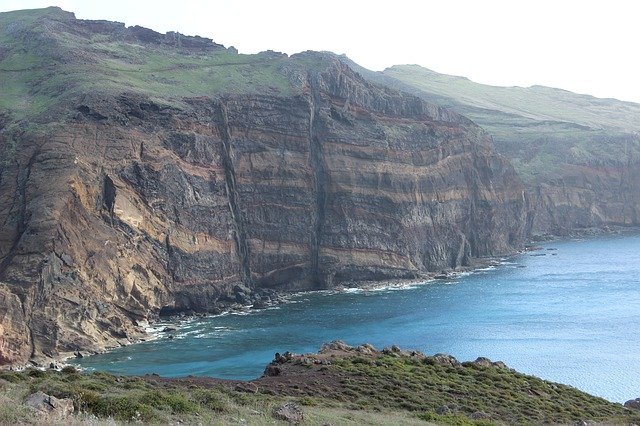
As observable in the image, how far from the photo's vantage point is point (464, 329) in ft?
312

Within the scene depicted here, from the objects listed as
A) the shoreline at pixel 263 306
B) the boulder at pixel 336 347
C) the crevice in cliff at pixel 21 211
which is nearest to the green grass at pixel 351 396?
the boulder at pixel 336 347

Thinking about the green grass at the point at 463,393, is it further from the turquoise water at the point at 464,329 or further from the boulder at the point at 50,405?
the turquoise water at the point at 464,329

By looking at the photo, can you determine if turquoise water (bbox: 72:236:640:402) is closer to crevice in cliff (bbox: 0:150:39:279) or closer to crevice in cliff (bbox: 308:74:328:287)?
crevice in cliff (bbox: 308:74:328:287)

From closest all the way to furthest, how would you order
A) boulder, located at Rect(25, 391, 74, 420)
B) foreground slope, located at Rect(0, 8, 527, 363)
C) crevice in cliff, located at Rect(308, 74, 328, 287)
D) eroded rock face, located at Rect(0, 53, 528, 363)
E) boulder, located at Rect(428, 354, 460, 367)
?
boulder, located at Rect(25, 391, 74, 420), boulder, located at Rect(428, 354, 460, 367), eroded rock face, located at Rect(0, 53, 528, 363), foreground slope, located at Rect(0, 8, 527, 363), crevice in cliff, located at Rect(308, 74, 328, 287)

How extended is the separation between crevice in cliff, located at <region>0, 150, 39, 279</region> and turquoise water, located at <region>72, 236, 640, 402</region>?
1536 cm

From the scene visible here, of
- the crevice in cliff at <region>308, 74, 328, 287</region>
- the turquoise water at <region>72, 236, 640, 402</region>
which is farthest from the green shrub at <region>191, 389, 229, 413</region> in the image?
the crevice in cliff at <region>308, 74, 328, 287</region>

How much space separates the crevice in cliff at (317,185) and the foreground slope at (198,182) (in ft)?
1.05

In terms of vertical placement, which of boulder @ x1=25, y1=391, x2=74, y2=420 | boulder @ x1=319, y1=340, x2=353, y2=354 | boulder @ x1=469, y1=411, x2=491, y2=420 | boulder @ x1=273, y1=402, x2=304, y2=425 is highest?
boulder @ x1=25, y1=391, x2=74, y2=420

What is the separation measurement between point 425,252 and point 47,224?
69422 millimetres

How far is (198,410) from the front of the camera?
93.1ft

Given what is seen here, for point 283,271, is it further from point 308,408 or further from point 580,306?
point 308,408

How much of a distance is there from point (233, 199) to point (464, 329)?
41.6 meters

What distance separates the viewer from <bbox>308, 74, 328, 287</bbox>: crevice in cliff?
124 meters

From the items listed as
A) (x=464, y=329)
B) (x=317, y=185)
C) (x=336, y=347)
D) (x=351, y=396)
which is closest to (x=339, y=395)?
(x=351, y=396)
